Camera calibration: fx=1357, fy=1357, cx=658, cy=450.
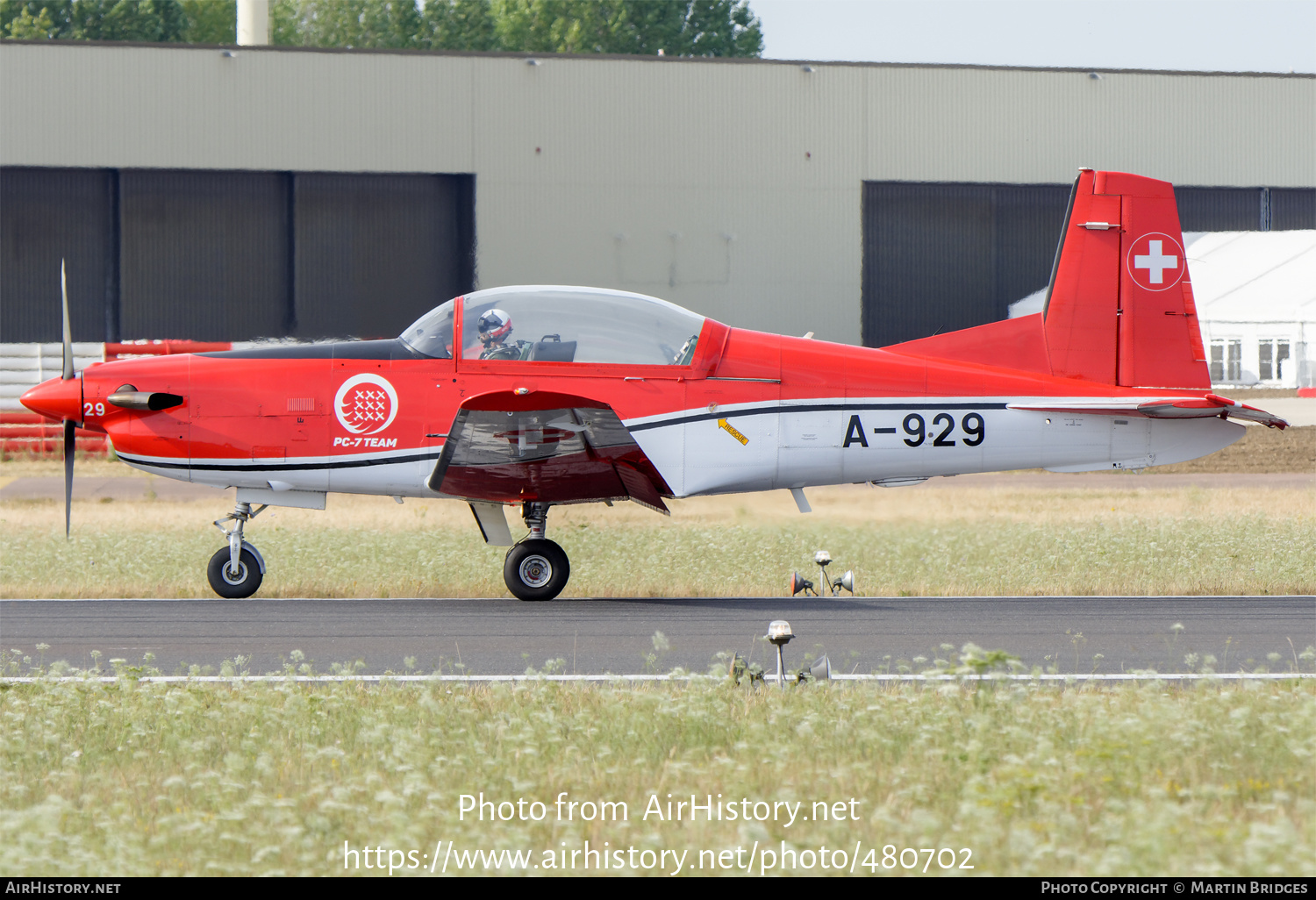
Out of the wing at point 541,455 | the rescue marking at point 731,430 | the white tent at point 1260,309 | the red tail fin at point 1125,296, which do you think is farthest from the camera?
the white tent at point 1260,309

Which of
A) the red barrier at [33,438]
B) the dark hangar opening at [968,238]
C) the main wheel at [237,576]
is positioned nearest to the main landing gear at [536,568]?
the main wheel at [237,576]

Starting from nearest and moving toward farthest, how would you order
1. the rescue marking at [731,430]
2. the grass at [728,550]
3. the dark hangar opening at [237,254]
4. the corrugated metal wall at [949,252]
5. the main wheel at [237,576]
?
the rescue marking at [731,430]
the main wheel at [237,576]
the grass at [728,550]
the dark hangar opening at [237,254]
the corrugated metal wall at [949,252]

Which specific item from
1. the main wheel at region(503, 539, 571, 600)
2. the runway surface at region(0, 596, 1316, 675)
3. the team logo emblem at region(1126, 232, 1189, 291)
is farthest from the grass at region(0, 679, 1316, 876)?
the team logo emblem at region(1126, 232, 1189, 291)

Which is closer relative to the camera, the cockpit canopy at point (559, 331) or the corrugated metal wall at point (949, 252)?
the cockpit canopy at point (559, 331)

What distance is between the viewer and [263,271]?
36.8 metres

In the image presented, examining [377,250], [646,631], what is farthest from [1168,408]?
[377,250]

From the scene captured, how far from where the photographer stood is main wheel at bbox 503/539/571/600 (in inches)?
435

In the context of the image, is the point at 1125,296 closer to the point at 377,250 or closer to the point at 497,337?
the point at 497,337

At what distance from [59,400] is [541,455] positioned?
3.83m

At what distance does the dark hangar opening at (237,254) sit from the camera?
118 ft

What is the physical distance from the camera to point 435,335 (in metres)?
10.7

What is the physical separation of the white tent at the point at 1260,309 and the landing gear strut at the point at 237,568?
101 ft

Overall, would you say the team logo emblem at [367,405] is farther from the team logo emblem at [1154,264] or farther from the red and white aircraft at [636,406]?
the team logo emblem at [1154,264]

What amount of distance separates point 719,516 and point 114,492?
1299 cm
